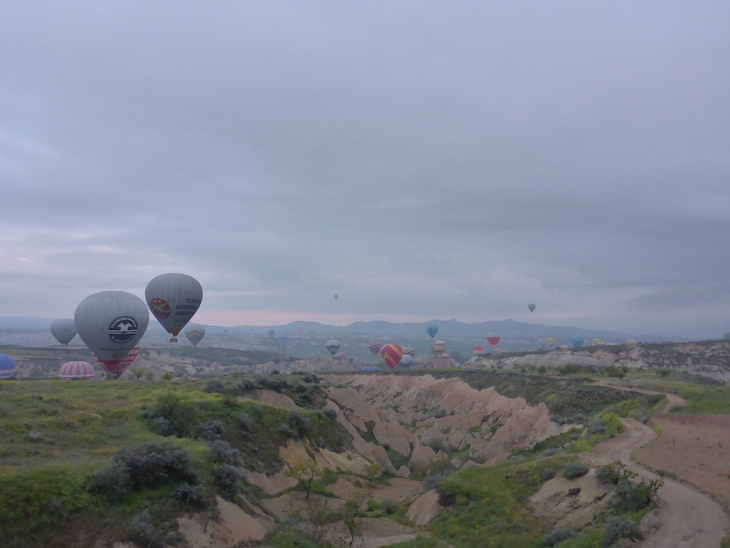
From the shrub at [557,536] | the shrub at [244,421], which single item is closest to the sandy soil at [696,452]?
the shrub at [557,536]

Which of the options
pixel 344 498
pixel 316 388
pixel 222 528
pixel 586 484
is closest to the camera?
A: pixel 222 528

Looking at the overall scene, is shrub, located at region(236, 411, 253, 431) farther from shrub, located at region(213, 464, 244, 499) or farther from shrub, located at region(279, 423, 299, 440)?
shrub, located at region(213, 464, 244, 499)

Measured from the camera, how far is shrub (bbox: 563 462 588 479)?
1984 centimetres

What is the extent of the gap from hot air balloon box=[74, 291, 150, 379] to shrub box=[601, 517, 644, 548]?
1516 inches

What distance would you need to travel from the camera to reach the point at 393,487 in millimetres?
29891

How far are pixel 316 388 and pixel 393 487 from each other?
1337cm

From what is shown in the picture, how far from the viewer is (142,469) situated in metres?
16.3

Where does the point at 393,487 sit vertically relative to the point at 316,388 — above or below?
below

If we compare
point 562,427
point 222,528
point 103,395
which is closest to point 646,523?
point 222,528

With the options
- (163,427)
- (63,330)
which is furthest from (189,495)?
(63,330)

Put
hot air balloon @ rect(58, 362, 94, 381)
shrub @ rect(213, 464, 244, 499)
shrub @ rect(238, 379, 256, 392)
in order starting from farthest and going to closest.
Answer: hot air balloon @ rect(58, 362, 94, 381) < shrub @ rect(238, 379, 256, 392) < shrub @ rect(213, 464, 244, 499)

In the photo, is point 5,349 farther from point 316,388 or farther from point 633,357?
point 633,357

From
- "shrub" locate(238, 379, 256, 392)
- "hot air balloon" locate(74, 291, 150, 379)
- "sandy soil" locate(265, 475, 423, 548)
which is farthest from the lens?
"hot air balloon" locate(74, 291, 150, 379)

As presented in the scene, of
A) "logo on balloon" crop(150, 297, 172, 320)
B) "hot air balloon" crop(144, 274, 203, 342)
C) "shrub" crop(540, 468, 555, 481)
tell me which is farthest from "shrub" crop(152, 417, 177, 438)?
"logo on balloon" crop(150, 297, 172, 320)
